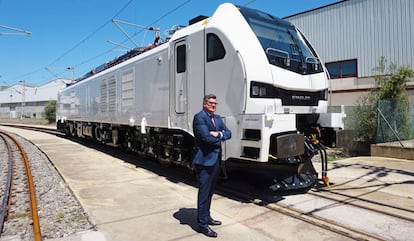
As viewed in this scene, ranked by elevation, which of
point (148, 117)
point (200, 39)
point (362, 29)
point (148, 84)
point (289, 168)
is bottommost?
point (289, 168)


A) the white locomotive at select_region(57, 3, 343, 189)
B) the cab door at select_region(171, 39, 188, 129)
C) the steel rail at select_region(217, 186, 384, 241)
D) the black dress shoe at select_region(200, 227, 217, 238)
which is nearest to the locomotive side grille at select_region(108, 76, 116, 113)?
the white locomotive at select_region(57, 3, 343, 189)

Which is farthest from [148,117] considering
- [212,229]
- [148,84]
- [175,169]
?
[212,229]

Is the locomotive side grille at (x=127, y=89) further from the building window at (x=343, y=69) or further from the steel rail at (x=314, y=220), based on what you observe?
the building window at (x=343, y=69)

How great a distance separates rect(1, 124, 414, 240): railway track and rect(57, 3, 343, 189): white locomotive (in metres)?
0.35

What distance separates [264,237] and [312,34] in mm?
19620

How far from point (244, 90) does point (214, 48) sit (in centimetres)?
116

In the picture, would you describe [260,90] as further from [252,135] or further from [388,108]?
[388,108]

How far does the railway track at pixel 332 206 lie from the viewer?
4.82 metres

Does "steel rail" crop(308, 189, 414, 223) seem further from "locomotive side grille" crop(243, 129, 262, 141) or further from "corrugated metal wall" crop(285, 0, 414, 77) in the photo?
"corrugated metal wall" crop(285, 0, 414, 77)

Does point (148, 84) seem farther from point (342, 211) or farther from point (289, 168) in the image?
point (342, 211)

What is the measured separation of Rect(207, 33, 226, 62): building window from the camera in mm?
6332

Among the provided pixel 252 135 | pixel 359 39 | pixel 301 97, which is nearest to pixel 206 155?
pixel 252 135

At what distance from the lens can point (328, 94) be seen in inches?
293

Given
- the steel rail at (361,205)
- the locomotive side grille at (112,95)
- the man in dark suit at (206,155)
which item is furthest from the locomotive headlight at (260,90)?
the locomotive side grille at (112,95)
